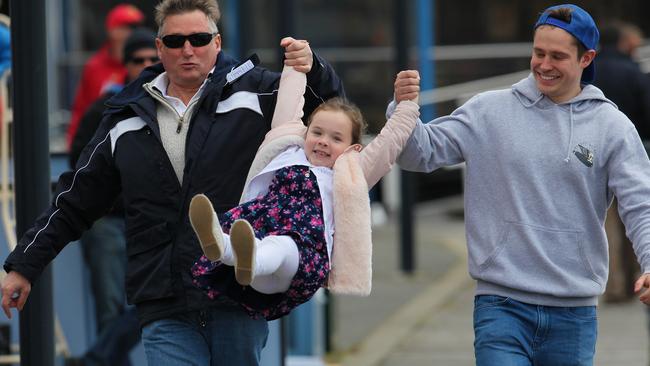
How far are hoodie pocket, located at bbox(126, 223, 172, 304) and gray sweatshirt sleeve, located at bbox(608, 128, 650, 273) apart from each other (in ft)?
4.73

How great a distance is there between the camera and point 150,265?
14.6 feet

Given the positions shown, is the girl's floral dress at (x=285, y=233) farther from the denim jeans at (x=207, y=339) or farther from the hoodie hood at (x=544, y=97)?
the hoodie hood at (x=544, y=97)

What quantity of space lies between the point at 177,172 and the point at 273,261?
25.1 inches

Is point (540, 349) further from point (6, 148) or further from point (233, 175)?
point (6, 148)

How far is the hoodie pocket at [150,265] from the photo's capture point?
14.5 ft

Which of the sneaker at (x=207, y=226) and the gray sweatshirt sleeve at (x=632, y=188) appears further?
the gray sweatshirt sleeve at (x=632, y=188)

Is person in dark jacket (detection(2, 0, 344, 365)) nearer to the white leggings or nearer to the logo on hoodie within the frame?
the white leggings

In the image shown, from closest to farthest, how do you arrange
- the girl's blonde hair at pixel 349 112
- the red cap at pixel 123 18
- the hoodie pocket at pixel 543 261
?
the girl's blonde hair at pixel 349 112 < the hoodie pocket at pixel 543 261 < the red cap at pixel 123 18

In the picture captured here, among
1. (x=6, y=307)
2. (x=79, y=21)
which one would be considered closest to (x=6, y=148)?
(x=6, y=307)

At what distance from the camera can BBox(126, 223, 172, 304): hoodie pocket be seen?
14.5 feet

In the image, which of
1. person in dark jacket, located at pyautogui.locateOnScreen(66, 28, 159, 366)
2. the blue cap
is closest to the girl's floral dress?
the blue cap

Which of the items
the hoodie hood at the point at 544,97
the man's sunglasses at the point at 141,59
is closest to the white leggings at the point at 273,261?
the hoodie hood at the point at 544,97

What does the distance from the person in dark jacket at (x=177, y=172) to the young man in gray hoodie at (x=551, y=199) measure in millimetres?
517

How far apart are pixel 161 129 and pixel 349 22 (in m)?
13.7
